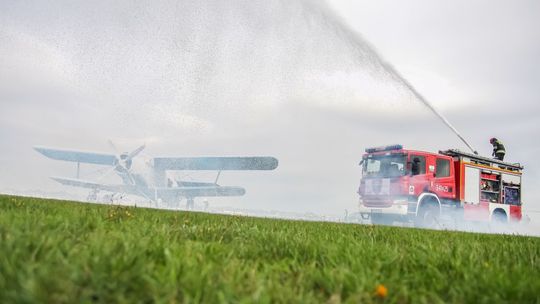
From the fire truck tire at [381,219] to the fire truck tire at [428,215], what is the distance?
0.97m

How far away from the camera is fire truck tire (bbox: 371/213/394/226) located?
47.5 ft

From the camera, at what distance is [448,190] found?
50.0 feet

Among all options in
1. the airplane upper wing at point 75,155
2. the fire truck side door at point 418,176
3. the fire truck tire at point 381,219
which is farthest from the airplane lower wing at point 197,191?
the fire truck side door at point 418,176

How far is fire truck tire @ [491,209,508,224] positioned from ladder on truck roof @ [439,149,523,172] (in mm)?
2001

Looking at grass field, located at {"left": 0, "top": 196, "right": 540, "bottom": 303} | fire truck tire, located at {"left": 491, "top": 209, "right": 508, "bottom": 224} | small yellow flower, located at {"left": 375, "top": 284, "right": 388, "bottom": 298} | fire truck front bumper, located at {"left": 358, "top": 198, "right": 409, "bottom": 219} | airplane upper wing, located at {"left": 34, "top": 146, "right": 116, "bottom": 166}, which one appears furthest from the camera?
airplane upper wing, located at {"left": 34, "top": 146, "right": 116, "bottom": 166}

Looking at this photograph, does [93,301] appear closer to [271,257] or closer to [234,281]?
[234,281]

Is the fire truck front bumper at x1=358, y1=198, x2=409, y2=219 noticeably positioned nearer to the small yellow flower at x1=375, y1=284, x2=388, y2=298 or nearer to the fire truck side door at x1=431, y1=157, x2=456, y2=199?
the fire truck side door at x1=431, y1=157, x2=456, y2=199

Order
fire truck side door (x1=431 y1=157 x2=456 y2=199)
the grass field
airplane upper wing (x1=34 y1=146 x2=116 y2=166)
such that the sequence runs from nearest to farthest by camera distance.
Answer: the grass field < fire truck side door (x1=431 y1=157 x2=456 y2=199) < airplane upper wing (x1=34 y1=146 x2=116 y2=166)

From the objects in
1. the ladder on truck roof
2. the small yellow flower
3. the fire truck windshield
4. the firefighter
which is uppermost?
the firefighter

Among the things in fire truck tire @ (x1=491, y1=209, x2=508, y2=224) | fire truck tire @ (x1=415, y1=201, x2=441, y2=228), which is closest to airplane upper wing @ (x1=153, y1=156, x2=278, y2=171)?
fire truck tire @ (x1=491, y1=209, x2=508, y2=224)

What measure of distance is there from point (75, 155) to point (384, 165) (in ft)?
123

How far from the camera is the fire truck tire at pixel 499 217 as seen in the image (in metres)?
16.8

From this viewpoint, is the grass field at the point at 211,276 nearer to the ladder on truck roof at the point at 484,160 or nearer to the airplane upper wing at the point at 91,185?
the ladder on truck roof at the point at 484,160

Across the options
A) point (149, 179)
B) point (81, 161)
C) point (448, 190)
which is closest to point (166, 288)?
point (448, 190)
